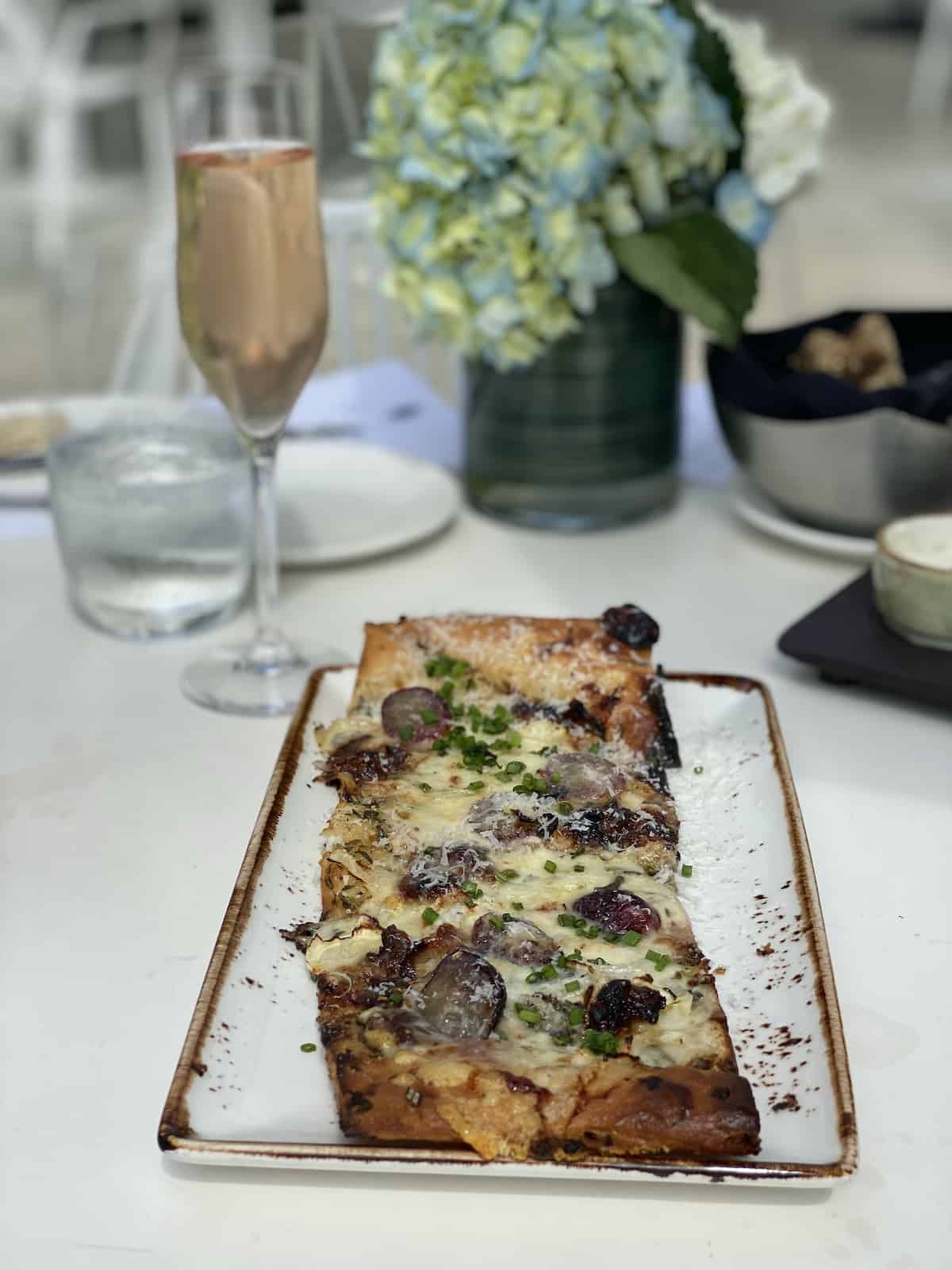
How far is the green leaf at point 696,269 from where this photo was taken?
1438 millimetres

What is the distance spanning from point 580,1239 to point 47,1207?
264 mm

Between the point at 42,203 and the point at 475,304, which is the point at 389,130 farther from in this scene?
the point at 42,203

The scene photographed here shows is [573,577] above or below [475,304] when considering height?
below

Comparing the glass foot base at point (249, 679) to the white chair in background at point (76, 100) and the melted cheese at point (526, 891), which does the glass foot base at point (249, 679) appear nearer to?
the melted cheese at point (526, 891)

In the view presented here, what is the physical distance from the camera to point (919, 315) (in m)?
1.73

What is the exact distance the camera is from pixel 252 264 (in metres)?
1.15

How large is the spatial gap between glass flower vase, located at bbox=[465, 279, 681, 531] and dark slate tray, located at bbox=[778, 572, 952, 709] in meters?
0.34

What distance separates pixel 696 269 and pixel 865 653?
1.43 feet

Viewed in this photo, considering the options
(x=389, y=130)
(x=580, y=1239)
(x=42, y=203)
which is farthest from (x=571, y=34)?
(x=42, y=203)

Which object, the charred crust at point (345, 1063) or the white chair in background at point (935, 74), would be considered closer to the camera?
the charred crust at point (345, 1063)

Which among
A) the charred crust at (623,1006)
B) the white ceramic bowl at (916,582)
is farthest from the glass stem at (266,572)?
the charred crust at (623,1006)

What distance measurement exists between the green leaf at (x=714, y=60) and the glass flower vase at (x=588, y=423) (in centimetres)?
21

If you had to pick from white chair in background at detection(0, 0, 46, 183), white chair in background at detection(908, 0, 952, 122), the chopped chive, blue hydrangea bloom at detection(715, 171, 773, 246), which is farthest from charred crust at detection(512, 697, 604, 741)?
white chair in background at detection(908, 0, 952, 122)

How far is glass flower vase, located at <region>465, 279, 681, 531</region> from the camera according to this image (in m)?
1.54
